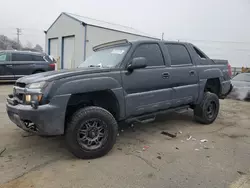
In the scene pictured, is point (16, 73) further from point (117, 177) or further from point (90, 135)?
point (117, 177)

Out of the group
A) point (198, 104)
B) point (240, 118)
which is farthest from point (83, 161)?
point (240, 118)

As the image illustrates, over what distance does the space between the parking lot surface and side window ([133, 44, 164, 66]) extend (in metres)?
1.47

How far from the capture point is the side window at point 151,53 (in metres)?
4.14

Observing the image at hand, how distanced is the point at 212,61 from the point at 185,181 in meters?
3.65

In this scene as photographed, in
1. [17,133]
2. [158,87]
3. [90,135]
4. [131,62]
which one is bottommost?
[17,133]

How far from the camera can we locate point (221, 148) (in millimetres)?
3945

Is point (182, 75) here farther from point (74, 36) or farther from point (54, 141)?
point (74, 36)

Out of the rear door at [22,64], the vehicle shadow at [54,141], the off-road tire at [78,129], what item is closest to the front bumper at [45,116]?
the off-road tire at [78,129]

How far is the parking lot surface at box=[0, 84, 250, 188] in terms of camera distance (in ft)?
9.14

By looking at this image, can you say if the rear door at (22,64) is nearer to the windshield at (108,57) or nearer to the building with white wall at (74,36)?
the building with white wall at (74,36)

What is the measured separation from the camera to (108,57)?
13.7 feet

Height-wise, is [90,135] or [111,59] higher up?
[111,59]

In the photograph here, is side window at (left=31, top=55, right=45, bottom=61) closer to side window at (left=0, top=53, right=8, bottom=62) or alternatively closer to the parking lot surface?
side window at (left=0, top=53, right=8, bottom=62)

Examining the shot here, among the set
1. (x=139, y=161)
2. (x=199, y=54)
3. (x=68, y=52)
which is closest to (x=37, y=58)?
(x=68, y=52)
